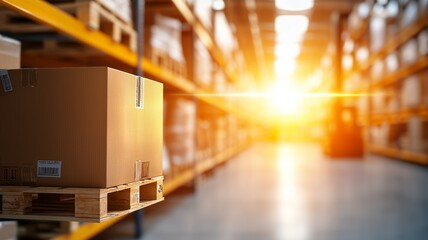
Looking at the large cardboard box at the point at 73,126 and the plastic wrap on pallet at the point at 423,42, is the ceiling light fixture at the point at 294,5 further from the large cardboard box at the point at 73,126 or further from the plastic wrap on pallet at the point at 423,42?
the large cardboard box at the point at 73,126

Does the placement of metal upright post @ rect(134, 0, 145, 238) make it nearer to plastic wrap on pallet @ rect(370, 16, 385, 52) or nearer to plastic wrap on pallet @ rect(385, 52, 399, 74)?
plastic wrap on pallet @ rect(385, 52, 399, 74)

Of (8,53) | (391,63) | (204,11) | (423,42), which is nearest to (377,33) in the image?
(391,63)

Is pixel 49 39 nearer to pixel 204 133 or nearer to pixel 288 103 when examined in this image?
pixel 204 133

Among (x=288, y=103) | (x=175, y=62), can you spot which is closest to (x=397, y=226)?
(x=175, y=62)

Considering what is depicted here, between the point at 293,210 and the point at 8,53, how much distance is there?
11.4 feet

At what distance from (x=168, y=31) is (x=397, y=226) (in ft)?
9.24

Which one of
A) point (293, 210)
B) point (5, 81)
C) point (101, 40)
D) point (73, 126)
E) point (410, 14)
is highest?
point (410, 14)

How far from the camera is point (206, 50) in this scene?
790 cm

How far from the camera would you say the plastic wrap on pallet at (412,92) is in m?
9.78

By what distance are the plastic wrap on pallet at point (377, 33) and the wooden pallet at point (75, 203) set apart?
11.6 meters

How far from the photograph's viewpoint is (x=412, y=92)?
1019 cm

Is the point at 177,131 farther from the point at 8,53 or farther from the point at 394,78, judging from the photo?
the point at 394,78

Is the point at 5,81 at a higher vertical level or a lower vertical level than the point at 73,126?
higher

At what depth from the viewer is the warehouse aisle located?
3988mm
